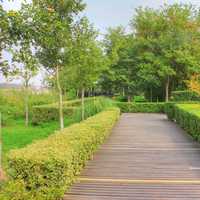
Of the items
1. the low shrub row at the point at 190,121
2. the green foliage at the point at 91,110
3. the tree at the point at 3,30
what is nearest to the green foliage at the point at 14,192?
the tree at the point at 3,30

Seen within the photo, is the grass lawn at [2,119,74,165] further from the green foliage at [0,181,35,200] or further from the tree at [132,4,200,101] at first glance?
the tree at [132,4,200,101]

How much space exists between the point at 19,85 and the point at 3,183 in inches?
887

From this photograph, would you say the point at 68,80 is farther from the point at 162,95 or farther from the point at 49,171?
the point at 49,171

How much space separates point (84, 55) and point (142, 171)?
32.7ft

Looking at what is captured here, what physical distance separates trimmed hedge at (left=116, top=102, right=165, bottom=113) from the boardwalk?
55.8 feet

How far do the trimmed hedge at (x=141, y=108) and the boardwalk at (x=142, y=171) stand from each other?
17022mm

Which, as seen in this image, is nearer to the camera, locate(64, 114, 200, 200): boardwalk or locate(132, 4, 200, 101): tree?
locate(64, 114, 200, 200): boardwalk

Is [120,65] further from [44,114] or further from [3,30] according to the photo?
[3,30]

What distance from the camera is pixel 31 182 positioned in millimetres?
6445

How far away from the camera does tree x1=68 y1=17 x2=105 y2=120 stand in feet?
56.9

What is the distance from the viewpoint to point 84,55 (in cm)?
1859

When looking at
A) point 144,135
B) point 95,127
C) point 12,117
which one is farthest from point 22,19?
point 12,117

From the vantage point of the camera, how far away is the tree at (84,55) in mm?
17344

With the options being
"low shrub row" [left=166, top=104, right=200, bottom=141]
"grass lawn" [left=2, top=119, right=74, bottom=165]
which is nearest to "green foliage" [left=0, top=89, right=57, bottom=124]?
"grass lawn" [left=2, top=119, right=74, bottom=165]
